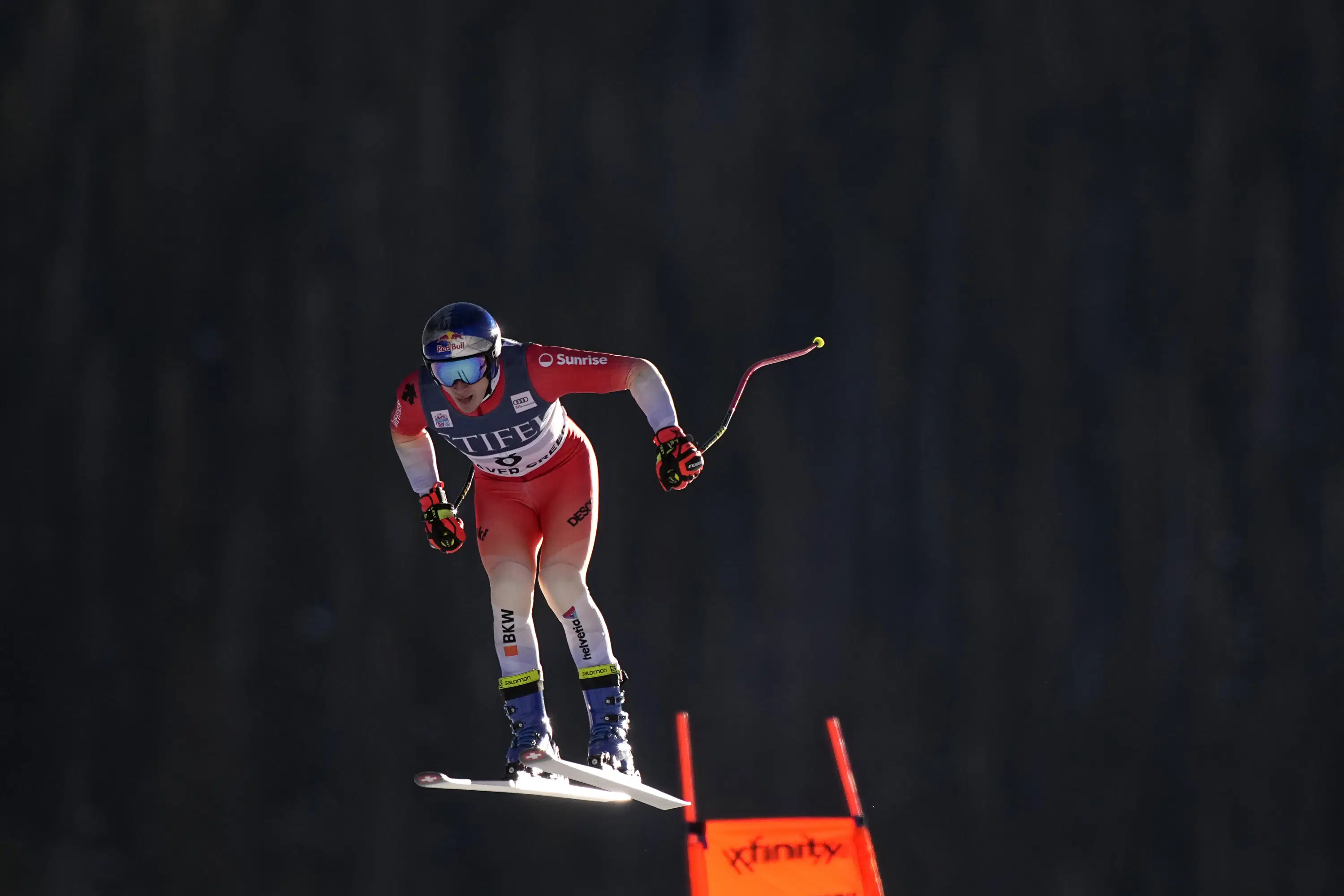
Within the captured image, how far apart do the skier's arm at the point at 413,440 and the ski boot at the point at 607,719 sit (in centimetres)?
88

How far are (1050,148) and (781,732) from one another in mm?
3582

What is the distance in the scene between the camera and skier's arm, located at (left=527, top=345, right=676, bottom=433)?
4.87 metres

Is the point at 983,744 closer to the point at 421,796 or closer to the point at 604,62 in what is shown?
the point at 421,796

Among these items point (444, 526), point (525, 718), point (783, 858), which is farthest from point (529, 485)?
point (783, 858)

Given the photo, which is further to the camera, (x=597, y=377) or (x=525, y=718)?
(x=525, y=718)

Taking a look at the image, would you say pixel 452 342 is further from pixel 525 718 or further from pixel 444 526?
pixel 525 718

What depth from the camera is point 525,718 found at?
5.03m

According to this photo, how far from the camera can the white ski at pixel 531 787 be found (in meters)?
4.77

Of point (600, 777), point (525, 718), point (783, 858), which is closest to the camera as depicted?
point (783, 858)

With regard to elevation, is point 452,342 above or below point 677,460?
above

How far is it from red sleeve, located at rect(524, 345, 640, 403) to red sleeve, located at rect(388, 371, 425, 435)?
0.41m

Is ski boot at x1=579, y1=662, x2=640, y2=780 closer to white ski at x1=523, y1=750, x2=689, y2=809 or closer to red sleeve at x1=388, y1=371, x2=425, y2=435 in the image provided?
white ski at x1=523, y1=750, x2=689, y2=809

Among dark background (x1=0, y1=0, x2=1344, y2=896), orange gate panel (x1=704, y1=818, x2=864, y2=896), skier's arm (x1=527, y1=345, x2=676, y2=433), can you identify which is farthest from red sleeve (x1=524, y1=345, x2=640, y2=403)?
dark background (x1=0, y1=0, x2=1344, y2=896)

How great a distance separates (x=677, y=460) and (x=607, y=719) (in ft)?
3.32
